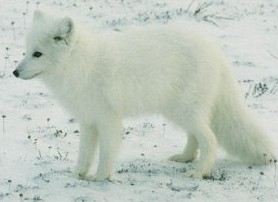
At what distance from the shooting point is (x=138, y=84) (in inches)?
257

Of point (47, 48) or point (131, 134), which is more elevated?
point (47, 48)

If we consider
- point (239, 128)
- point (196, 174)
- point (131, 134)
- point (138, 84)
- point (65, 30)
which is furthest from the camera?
point (131, 134)

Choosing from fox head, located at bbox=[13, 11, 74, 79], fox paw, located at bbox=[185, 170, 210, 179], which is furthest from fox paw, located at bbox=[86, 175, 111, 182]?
fox head, located at bbox=[13, 11, 74, 79]

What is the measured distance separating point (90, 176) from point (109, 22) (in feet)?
25.5

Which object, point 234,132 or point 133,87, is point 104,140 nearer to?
point 133,87

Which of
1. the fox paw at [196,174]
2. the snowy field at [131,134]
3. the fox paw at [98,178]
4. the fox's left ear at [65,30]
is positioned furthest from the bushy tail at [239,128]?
the fox's left ear at [65,30]

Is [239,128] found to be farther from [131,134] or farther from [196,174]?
[131,134]

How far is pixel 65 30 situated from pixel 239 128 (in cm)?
244

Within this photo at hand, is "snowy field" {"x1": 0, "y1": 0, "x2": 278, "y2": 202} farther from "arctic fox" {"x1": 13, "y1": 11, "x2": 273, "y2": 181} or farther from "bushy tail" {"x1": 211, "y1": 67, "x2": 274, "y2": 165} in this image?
"arctic fox" {"x1": 13, "y1": 11, "x2": 273, "y2": 181}

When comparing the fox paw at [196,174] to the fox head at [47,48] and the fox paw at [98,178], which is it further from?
the fox head at [47,48]

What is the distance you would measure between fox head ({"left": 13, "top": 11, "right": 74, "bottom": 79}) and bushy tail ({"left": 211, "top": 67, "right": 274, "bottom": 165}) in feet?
6.73

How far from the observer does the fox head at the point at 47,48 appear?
609 cm

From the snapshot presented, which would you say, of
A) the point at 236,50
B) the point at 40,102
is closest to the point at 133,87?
the point at 40,102

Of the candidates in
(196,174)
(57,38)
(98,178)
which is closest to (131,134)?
(196,174)
